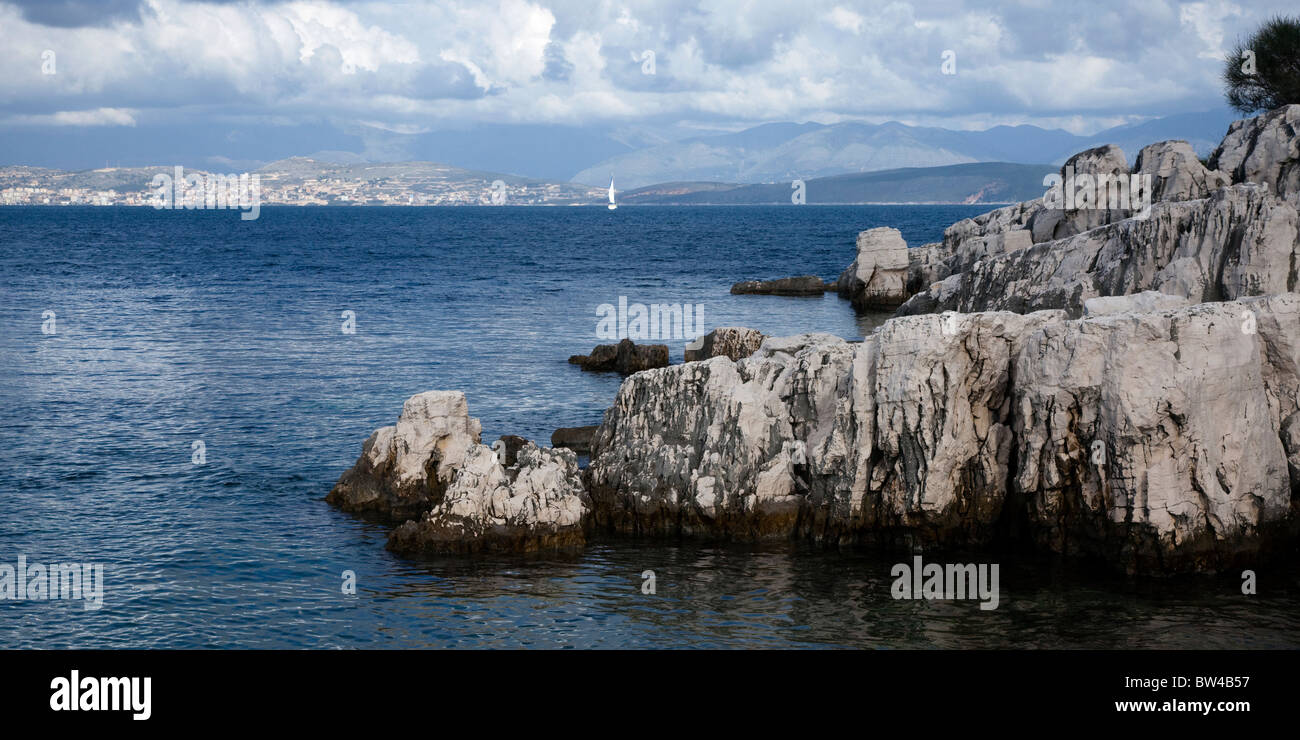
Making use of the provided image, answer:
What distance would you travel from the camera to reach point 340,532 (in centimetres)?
2559

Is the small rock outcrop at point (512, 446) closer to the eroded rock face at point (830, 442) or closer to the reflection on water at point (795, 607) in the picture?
the eroded rock face at point (830, 442)

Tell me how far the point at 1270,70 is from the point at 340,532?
58699 millimetres

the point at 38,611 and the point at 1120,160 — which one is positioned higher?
the point at 1120,160

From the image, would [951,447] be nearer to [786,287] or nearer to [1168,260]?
[1168,260]

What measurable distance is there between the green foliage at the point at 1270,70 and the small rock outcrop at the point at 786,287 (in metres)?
27.8

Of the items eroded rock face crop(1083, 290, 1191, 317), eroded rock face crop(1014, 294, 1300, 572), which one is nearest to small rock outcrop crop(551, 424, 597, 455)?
eroded rock face crop(1014, 294, 1300, 572)
